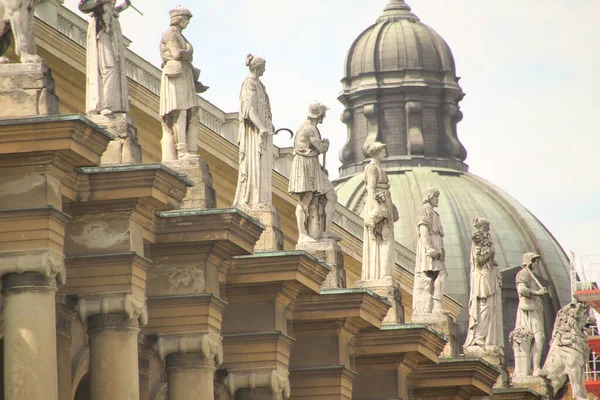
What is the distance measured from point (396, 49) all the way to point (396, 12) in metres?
2.92

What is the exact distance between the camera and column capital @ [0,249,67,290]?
41.4 m

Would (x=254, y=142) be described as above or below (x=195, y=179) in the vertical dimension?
above

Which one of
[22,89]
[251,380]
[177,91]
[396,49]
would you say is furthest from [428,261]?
[396,49]

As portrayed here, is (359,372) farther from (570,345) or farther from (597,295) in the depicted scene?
(597,295)

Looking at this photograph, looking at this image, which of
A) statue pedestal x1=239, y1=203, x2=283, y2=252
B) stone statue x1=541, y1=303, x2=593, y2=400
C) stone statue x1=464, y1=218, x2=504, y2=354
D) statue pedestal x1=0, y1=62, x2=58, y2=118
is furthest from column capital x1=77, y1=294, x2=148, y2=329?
stone statue x1=541, y1=303, x2=593, y2=400

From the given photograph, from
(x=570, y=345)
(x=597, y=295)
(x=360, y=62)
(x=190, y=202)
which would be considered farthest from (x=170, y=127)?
(x=360, y=62)

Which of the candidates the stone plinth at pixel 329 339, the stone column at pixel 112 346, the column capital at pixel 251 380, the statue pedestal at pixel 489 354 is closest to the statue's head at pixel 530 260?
the statue pedestal at pixel 489 354

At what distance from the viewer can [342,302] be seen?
173 ft

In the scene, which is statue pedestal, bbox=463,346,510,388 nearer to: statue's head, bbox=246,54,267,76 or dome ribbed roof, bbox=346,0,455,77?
statue's head, bbox=246,54,267,76

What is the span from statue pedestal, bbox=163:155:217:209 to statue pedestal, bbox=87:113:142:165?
2512 millimetres

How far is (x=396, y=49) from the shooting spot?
11562 centimetres

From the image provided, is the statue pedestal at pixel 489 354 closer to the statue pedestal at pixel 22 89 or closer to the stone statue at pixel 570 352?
the stone statue at pixel 570 352

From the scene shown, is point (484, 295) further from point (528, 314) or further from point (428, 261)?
point (528, 314)

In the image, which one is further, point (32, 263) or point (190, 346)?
point (190, 346)
